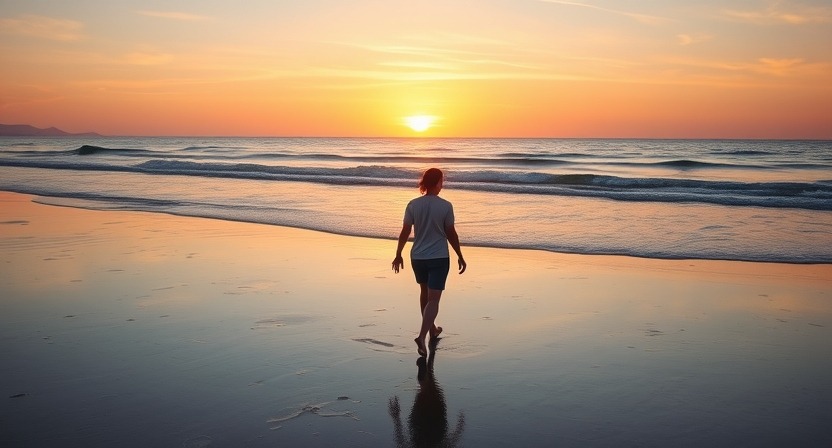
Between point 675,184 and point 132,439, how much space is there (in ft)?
87.7

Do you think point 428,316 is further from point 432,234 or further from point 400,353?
point 432,234

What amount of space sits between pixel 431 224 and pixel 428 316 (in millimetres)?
808

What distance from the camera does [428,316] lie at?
5973 mm

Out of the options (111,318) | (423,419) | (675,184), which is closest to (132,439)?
(423,419)

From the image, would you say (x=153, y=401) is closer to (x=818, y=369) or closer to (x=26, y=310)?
(x=26, y=310)

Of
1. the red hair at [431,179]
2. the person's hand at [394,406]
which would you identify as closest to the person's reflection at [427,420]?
the person's hand at [394,406]

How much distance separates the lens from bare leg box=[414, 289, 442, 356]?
19.1ft

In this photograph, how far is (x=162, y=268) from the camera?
9.29 meters

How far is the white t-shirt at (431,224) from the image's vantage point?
19.9 feet

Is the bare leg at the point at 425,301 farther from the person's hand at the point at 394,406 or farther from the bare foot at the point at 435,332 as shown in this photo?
the person's hand at the point at 394,406

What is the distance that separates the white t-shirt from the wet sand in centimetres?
85

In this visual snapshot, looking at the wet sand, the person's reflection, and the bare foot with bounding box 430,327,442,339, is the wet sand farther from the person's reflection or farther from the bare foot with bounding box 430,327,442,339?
the bare foot with bounding box 430,327,442,339

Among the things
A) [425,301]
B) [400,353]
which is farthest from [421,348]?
[425,301]

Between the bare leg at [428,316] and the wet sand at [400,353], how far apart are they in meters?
0.14
